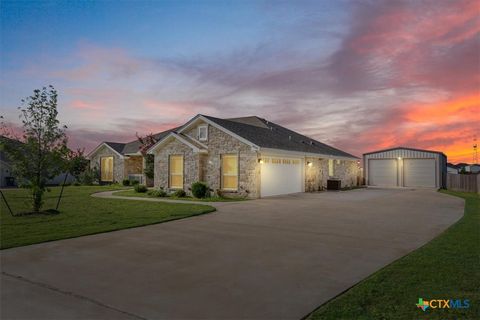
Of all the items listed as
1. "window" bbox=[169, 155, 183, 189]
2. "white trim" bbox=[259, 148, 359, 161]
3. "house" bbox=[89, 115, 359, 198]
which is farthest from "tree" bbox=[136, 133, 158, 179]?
"white trim" bbox=[259, 148, 359, 161]

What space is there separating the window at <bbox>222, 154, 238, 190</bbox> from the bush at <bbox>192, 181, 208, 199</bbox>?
1197 millimetres

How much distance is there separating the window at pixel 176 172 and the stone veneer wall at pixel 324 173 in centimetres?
904

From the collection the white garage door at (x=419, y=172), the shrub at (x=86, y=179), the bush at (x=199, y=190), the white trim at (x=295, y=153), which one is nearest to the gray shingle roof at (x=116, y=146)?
the shrub at (x=86, y=179)

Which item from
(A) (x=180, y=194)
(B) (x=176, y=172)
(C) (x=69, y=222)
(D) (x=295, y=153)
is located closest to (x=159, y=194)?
(A) (x=180, y=194)

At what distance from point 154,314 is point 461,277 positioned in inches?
174

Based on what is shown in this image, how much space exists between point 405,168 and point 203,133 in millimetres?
20932

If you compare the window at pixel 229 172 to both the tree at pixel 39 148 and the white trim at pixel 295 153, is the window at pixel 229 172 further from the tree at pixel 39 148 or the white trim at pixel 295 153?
the tree at pixel 39 148

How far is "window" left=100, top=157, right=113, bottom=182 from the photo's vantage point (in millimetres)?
32750

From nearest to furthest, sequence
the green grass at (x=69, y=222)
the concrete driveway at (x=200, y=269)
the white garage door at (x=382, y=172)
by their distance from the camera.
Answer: the concrete driveway at (x=200, y=269) < the green grass at (x=69, y=222) < the white garage door at (x=382, y=172)

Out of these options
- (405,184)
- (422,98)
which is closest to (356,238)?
(422,98)

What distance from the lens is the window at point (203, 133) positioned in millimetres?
20156

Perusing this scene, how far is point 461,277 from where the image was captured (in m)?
4.73

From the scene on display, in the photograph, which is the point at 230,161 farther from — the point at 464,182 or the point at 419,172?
the point at 419,172

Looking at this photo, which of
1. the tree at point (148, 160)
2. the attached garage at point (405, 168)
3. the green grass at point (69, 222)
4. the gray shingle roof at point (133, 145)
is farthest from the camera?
the gray shingle roof at point (133, 145)
